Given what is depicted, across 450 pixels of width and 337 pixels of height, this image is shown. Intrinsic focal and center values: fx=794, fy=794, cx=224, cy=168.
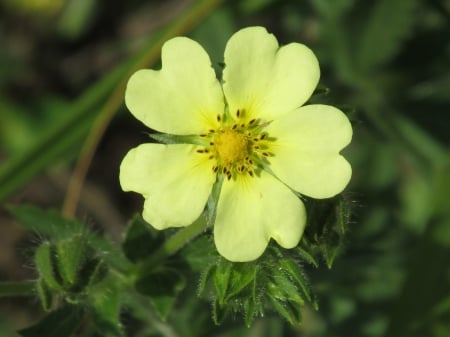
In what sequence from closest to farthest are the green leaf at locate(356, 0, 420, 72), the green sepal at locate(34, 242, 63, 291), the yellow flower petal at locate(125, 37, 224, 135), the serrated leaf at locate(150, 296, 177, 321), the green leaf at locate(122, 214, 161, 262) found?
the yellow flower petal at locate(125, 37, 224, 135)
the green sepal at locate(34, 242, 63, 291)
the serrated leaf at locate(150, 296, 177, 321)
the green leaf at locate(122, 214, 161, 262)
the green leaf at locate(356, 0, 420, 72)

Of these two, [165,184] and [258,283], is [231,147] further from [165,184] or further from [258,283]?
[258,283]

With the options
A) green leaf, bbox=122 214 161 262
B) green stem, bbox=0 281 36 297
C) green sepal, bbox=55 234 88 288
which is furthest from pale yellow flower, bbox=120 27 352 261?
green stem, bbox=0 281 36 297

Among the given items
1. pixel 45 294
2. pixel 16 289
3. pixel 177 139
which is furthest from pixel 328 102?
pixel 16 289

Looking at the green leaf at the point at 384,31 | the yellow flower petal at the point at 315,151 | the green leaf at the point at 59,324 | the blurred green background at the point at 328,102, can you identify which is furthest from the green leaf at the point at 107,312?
the green leaf at the point at 384,31

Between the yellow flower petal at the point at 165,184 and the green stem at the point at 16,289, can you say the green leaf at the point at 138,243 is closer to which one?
the green stem at the point at 16,289

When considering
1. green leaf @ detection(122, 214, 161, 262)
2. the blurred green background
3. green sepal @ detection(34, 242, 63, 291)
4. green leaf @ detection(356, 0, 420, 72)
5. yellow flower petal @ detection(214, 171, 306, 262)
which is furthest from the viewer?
green leaf @ detection(356, 0, 420, 72)

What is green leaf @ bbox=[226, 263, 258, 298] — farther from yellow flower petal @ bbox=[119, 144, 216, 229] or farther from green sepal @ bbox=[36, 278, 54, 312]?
green sepal @ bbox=[36, 278, 54, 312]
